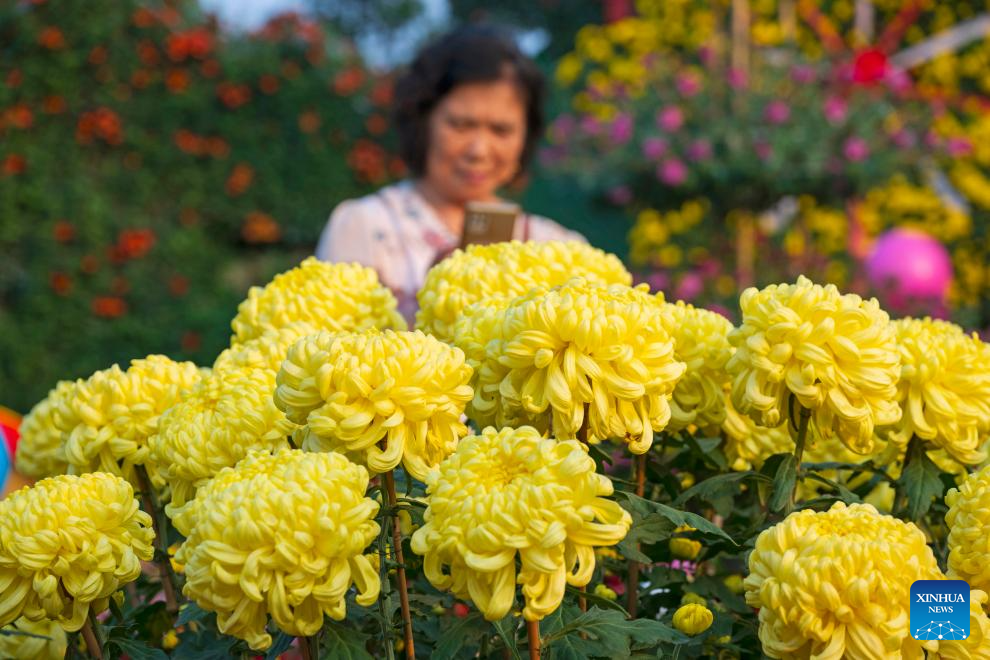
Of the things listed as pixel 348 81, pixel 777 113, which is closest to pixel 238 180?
pixel 348 81

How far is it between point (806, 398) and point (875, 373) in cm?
5

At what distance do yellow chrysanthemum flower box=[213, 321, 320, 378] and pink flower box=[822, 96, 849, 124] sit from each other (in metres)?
5.04

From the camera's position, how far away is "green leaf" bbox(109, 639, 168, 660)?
2.71 feet

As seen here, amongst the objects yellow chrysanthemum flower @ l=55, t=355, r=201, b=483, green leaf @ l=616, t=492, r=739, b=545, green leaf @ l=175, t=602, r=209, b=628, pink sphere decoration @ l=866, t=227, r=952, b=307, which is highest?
green leaf @ l=616, t=492, r=739, b=545

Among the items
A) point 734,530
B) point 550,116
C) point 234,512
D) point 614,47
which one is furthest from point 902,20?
point 234,512

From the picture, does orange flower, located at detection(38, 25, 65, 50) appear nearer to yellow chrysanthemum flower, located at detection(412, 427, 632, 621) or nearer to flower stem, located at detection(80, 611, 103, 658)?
flower stem, located at detection(80, 611, 103, 658)

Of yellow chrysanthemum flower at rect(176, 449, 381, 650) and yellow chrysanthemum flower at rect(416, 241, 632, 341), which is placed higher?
yellow chrysanthemum flower at rect(416, 241, 632, 341)

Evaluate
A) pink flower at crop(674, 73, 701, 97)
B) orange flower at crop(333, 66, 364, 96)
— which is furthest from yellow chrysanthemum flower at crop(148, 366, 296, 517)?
orange flower at crop(333, 66, 364, 96)

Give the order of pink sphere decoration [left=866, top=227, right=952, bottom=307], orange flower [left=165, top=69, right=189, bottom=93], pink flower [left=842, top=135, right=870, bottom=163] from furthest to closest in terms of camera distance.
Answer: orange flower [left=165, top=69, right=189, bottom=93] → pink sphere decoration [left=866, top=227, right=952, bottom=307] → pink flower [left=842, top=135, right=870, bottom=163]

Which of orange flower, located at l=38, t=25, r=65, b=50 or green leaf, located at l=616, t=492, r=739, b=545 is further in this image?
orange flower, located at l=38, t=25, r=65, b=50

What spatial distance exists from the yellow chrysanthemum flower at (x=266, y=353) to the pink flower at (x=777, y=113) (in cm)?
495

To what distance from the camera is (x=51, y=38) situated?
17.9 ft

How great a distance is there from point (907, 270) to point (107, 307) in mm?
4313

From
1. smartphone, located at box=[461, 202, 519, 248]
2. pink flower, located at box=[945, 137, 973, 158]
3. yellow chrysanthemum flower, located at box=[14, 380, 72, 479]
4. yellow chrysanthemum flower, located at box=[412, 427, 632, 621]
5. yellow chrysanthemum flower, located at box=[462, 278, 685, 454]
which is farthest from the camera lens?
pink flower, located at box=[945, 137, 973, 158]
